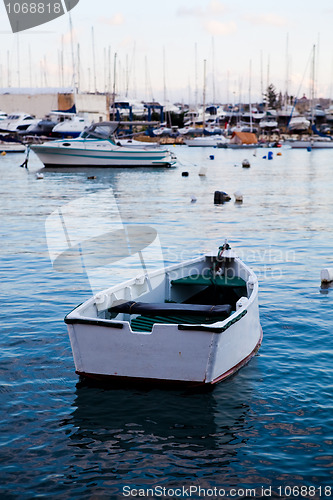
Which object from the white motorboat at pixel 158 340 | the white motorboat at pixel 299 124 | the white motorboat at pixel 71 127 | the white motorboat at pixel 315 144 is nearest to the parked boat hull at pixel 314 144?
the white motorboat at pixel 315 144

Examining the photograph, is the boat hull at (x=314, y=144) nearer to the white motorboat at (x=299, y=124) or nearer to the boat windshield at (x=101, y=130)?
the white motorboat at (x=299, y=124)

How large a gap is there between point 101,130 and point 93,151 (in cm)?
177

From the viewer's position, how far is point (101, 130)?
46844 mm

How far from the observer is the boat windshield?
153 ft

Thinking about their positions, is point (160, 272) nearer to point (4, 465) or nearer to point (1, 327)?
point (1, 327)

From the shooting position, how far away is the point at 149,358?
7484 millimetres

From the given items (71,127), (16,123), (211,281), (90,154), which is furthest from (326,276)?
(16,123)

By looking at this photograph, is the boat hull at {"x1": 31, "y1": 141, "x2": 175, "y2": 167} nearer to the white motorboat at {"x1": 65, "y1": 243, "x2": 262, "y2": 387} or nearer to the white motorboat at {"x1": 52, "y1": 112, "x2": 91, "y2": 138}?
the white motorboat at {"x1": 52, "y1": 112, "x2": 91, "y2": 138}

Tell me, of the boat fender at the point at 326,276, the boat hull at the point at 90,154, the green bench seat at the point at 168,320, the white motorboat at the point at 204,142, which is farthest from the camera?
the white motorboat at the point at 204,142

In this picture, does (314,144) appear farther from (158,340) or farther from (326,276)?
(158,340)

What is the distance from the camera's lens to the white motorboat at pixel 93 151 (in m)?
47.0

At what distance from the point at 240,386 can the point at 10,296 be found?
622 centimetres

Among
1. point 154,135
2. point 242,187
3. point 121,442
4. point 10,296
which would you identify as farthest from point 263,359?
point 154,135

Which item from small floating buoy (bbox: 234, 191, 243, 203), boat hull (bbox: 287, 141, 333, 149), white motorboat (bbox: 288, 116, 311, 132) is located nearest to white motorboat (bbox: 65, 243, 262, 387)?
small floating buoy (bbox: 234, 191, 243, 203)
